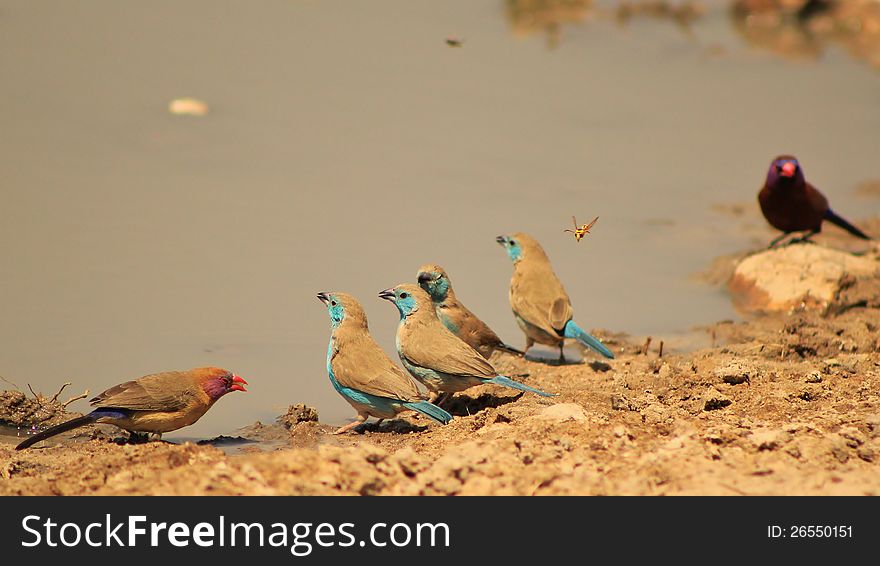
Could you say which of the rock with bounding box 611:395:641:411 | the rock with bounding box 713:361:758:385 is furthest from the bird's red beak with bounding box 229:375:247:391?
the rock with bounding box 713:361:758:385

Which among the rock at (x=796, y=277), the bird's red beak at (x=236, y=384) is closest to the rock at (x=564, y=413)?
the bird's red beak at (x=236, y=384)

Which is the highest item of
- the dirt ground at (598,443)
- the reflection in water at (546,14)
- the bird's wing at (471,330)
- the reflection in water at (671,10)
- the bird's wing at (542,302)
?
the reflection in water at (671,10)

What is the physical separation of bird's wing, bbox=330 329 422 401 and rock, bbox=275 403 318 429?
290mm

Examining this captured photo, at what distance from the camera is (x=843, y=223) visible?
12328 mm

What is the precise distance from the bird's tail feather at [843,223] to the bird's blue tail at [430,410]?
643 cm

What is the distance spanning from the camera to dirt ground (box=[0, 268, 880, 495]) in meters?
5.56

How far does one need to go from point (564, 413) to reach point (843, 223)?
6.59 metres

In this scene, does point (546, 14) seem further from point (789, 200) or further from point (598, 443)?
point (598, 443)

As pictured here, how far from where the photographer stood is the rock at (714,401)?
755 cm

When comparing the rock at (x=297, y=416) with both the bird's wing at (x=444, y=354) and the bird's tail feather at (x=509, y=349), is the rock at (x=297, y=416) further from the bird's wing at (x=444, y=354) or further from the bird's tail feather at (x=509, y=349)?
the bird's tail feather at (x=509, y=349)

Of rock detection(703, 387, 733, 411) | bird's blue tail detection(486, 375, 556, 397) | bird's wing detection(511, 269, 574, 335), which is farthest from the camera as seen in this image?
bird's wing detection(511, 269, 574, 335)

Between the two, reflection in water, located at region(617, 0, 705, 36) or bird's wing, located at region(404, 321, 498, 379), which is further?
reflection in water, located at region(617, 0, 705, 36)

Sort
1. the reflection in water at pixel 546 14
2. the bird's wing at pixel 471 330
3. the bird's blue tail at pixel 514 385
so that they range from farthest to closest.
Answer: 1. the reflection in water at pixel 546 14
2. the bird's wing at pixel 471 330
3. the bird's blue tail at pixel 514 385

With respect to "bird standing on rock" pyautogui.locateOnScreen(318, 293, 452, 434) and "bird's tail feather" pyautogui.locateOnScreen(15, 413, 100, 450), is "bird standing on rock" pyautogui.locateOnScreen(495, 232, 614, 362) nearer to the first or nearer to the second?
A: "bird standing on rock" pyautogui.locateOnScreen(318, 293, 452, 434)
